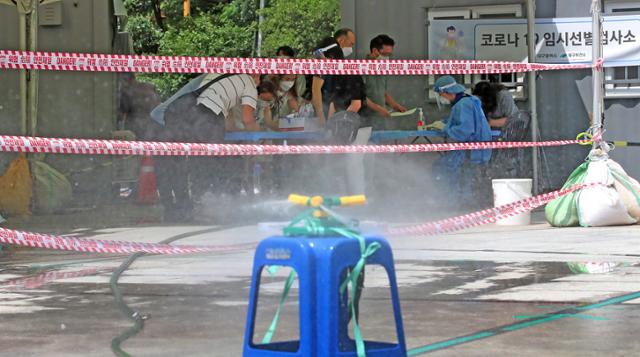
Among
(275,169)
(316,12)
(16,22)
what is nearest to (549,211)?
(275,169)

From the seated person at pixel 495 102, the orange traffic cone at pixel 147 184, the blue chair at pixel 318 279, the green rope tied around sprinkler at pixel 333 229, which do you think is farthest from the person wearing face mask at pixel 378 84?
the blue chair at pixel 318 279

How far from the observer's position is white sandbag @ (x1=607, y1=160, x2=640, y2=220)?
35.5ft

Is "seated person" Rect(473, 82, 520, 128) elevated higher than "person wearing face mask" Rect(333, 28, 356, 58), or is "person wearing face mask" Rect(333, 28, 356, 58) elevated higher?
"person wearing face mask" Rect(333, 28, 356, 58)

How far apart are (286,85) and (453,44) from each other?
2.67 metres

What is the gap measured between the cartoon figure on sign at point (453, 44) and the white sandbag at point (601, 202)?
5.82 meters

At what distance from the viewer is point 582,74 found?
16.6 metres

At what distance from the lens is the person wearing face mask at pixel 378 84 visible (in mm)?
13958

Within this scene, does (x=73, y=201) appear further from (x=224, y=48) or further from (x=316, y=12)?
(x=316, y=12)

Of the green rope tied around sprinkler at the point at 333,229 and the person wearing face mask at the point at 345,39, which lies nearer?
the green rope tied around sprinkler at the point at 333,229

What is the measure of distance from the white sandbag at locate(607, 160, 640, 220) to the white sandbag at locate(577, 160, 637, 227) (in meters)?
0.07

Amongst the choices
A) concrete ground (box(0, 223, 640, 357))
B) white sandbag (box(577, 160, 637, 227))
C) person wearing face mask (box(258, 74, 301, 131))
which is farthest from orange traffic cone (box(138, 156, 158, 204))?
white sandbag (box(577, 160, 637, 227))

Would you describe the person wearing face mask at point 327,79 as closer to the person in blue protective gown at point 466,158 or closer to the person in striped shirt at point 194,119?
the person in striped shirt at point 194,119

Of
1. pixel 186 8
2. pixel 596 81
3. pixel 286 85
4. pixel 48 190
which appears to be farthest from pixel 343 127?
pixel 186 8

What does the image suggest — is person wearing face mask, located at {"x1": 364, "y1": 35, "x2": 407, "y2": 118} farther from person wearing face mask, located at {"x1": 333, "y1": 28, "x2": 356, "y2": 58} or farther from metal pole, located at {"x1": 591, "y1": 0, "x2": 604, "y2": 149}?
metal pole, located at {"x1": 591, "y1": 0, "x2": 604, "y2": 149}
